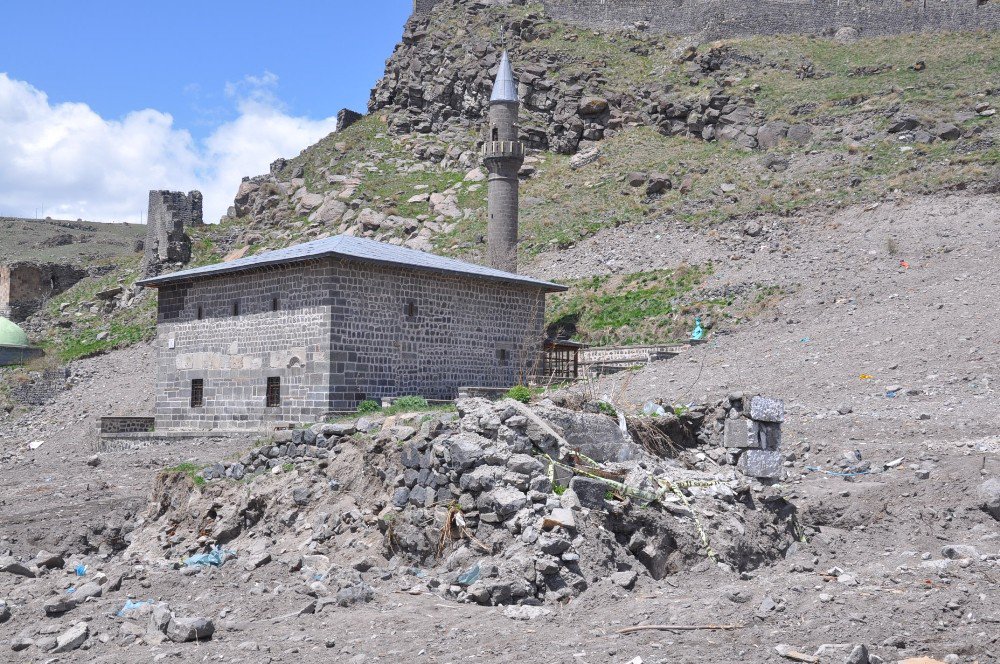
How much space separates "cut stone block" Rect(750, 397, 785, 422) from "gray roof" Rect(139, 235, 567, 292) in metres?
10.2

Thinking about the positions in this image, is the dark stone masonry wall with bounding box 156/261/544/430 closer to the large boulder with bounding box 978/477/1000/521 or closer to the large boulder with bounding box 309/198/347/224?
the large boulder with bounding box 978/477/1000/521

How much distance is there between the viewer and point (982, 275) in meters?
27.9

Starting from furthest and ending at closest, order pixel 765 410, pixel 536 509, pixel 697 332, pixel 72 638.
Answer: pixel 697 332, pixel 765 410, pixel 536 509, pixel 72 638

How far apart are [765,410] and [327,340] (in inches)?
410

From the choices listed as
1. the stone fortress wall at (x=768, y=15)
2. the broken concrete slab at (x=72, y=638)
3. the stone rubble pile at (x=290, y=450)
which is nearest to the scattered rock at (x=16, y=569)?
the stone rubble pile at (x=290, y=450)

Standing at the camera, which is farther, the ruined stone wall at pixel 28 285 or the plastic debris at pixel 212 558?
the ruined stone wall at pixel 28 285

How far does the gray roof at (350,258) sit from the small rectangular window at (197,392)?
92.4 inches

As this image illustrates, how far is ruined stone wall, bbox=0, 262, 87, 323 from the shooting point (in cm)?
5244

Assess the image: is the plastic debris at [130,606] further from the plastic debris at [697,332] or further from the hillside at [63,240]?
the hillside at [63,240]

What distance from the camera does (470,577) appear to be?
10.0m

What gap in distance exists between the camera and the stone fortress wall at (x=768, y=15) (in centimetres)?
6506

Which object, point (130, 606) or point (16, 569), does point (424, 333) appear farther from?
point (130, 606)

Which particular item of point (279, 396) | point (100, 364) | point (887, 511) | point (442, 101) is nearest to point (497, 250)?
point (100, 364)

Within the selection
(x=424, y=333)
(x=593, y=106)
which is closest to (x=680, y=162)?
(x=593, y=106)
